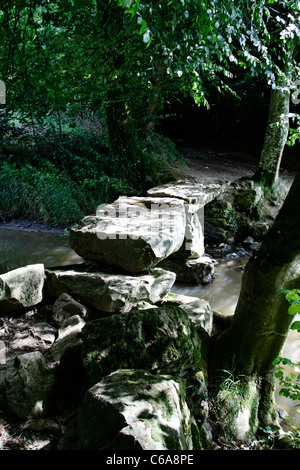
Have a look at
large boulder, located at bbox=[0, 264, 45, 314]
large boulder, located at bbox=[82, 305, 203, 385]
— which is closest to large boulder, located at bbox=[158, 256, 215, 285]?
large boulder, located at bbox=[0, 264, 45, 314]

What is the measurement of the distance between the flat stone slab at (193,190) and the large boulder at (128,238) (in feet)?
4.21

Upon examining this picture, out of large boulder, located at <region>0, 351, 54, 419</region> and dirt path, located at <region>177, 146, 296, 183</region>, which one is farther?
dirt path, located at <region>177, 146, 296, 183</region>

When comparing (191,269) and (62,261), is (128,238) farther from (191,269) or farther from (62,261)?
(62,261)

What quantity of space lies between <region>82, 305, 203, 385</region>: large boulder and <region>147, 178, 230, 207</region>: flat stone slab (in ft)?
10.1

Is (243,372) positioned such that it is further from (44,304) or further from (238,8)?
(238,8)

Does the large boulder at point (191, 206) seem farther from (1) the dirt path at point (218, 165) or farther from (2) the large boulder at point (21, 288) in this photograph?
(1) the dirt path at point (218, 165)

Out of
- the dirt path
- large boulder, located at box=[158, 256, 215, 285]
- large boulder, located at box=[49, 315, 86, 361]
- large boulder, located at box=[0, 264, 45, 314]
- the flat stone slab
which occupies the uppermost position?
the dirt path

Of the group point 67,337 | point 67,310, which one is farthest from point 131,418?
point 67,310

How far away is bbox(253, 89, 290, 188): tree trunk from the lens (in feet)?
25.8

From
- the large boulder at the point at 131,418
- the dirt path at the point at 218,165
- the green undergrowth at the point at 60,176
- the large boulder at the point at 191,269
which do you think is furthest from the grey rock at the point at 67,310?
the dirt path at the point at 218,165

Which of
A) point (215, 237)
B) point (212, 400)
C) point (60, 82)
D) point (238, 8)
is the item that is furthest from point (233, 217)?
point (212, 400)

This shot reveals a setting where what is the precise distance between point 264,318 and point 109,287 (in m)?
1.44

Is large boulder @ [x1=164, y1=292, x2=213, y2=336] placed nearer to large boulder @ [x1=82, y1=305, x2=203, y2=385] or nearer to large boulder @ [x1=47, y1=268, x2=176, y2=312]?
large boulder @ [x1=47, y1=268, x2=176, y2=312]

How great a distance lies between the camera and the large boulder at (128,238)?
3.52 metres
